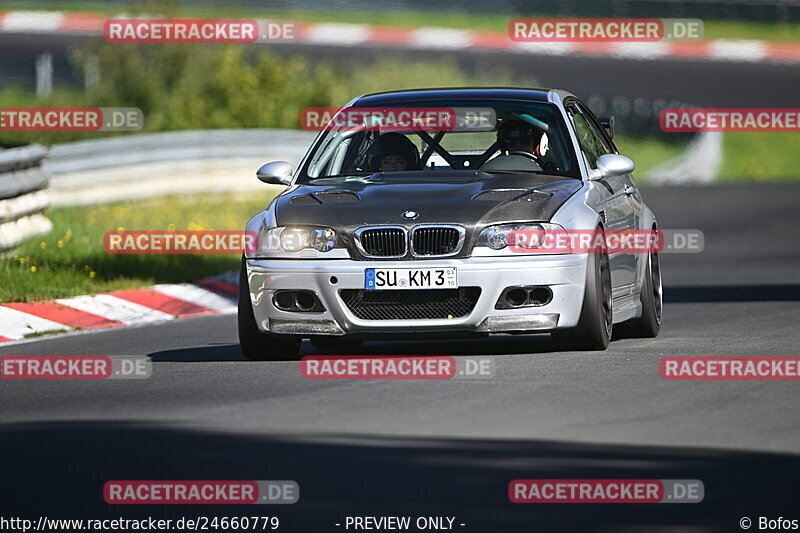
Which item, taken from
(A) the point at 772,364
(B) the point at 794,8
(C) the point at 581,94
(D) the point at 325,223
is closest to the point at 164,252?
(D) the point at 325,223

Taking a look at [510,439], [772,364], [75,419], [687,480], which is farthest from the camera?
[772,364]

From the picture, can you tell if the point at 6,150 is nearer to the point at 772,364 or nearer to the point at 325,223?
the point at 325,223

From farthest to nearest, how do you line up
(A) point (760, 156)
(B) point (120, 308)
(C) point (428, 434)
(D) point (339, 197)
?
1. (A) point (760, 156)
2. (B) point (120, 308)
3. (D) point (339, 197)
4. (C) point (428, 434)

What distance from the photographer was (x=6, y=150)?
1614 cm

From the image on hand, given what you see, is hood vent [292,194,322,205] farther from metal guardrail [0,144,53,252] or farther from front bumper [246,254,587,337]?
metal guardrail [0,144,53,252]

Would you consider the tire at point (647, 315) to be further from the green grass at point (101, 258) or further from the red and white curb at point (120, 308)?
the green grass at point (101, 258)

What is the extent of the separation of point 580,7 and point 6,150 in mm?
27218

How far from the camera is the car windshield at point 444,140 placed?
11344 millimetres

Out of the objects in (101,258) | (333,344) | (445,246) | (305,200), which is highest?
(305,200)

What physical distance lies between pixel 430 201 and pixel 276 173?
1.29 meters

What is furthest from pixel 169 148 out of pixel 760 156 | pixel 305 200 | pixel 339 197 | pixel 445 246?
pixel 760 156

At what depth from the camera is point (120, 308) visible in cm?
1402

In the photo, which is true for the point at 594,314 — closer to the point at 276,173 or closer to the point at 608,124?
the point at 276,173

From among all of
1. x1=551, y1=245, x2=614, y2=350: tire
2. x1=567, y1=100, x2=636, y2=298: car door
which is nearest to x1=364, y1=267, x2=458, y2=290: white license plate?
x1=551, y1=245, x2=614, y2=350: tire
